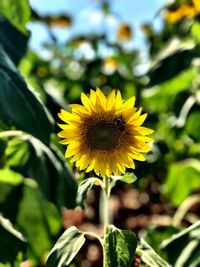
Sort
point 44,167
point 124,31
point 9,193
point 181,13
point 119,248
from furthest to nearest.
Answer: point 124,31 < point 181,13 < point 9,193 < point 44,167 < point 119,248

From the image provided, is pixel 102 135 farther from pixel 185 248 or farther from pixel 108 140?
pixel 185 248

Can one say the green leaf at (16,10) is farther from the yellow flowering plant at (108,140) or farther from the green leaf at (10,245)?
the yellow flowering plant at (108,140)

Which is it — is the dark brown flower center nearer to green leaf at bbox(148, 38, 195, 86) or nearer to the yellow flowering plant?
the yellow flowering plant

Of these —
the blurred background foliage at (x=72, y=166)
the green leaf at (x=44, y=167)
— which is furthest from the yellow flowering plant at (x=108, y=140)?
the green leaf at (x=44, y=167)

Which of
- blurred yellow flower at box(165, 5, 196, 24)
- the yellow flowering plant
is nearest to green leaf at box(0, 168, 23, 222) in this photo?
the yellow flowering plant

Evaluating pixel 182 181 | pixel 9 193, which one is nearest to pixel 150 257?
pixel 9 193

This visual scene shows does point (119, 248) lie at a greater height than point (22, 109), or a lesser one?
lesser

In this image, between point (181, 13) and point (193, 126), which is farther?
point (181, 13)
